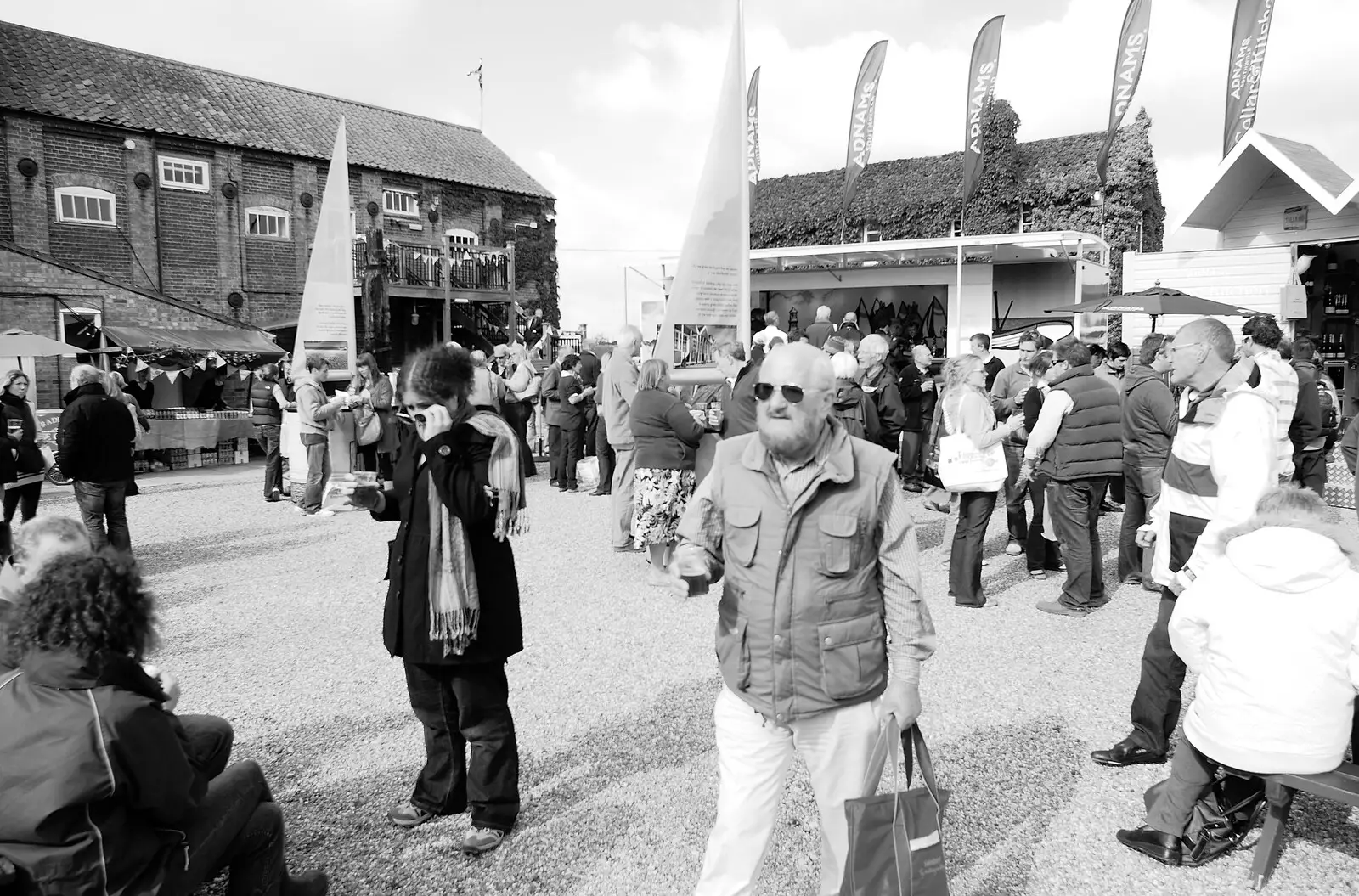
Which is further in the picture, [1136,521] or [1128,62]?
[1128,62]

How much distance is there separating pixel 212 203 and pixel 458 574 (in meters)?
23.9

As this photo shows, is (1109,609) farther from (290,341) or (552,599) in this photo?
(290,341)

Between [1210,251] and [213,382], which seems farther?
[213,382]

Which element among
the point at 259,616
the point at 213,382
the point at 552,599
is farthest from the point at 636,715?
the point at 213,382

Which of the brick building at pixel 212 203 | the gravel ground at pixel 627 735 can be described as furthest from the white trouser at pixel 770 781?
the brick building at pixel 212 203

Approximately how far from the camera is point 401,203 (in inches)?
1062

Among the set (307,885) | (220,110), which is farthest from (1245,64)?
(220,110)

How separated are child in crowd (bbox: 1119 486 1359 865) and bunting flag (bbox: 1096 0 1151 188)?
51.6ft

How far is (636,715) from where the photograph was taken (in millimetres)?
4754

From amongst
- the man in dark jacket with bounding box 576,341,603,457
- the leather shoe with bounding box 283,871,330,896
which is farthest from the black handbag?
the man in dark jacket with bounding box 576,341,603,457

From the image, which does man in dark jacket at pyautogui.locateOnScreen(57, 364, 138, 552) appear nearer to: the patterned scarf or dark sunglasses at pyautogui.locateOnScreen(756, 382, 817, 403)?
the patterned scarf

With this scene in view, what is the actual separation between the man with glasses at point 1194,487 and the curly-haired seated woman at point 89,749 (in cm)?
333

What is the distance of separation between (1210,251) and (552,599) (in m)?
12.9

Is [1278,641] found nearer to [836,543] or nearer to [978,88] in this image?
[836,543]
